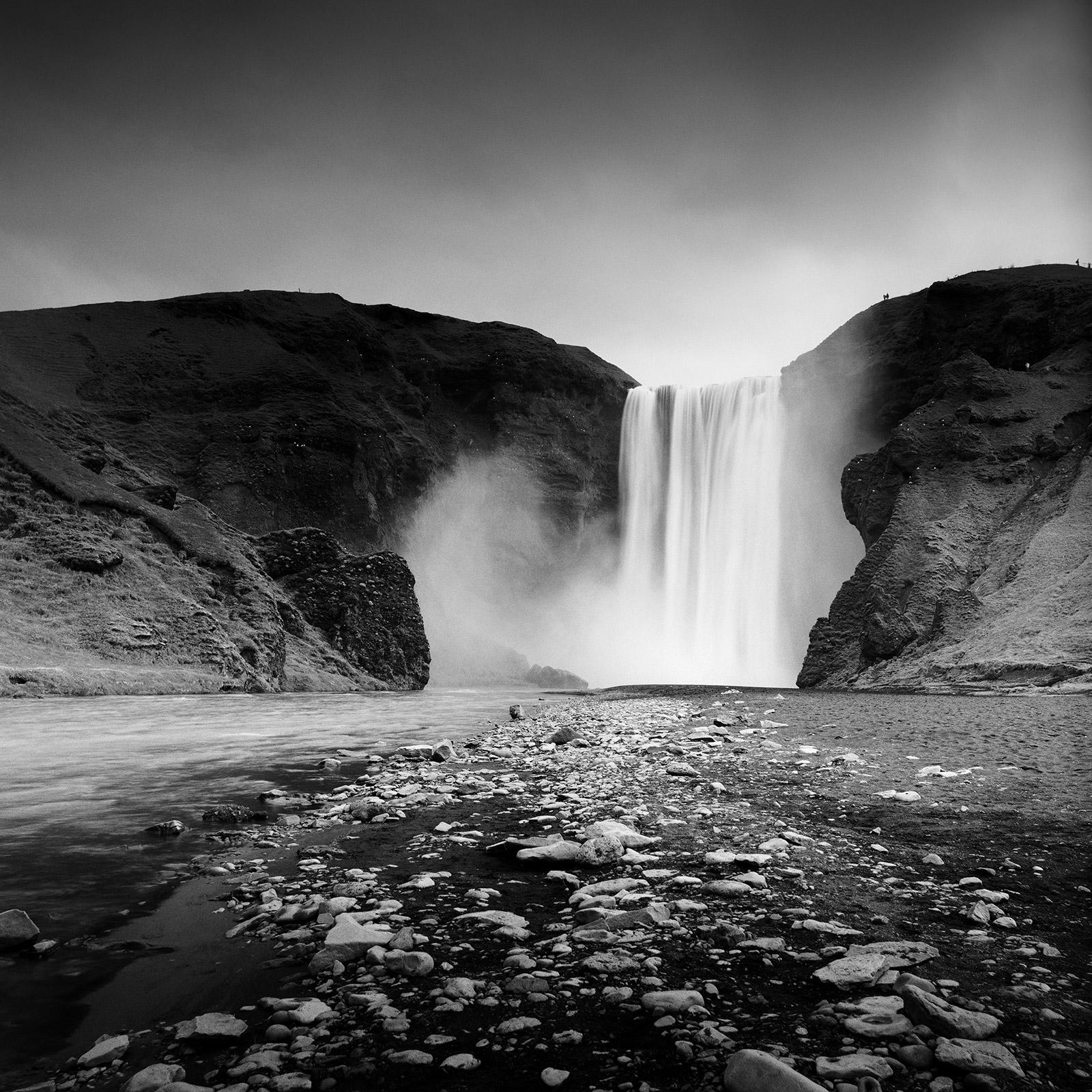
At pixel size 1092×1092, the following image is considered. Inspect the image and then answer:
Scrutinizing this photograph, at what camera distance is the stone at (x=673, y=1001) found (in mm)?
2727

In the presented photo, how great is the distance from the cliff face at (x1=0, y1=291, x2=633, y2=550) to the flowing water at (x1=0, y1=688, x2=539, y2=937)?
28.4 meters

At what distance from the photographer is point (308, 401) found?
6122 cm

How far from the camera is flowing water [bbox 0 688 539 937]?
445 centimetres

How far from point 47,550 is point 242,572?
8.62 metres

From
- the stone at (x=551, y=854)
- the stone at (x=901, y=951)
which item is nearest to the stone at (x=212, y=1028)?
the stone at (x=551, y=854)

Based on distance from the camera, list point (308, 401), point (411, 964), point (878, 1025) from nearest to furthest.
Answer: point (878, 1025) < point (411, 964) < point (308, 401)

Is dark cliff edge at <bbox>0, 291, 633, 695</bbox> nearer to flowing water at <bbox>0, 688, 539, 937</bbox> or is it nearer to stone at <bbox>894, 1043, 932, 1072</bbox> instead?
flowing water at <bbox>0, 688, 539, 937</bbox>

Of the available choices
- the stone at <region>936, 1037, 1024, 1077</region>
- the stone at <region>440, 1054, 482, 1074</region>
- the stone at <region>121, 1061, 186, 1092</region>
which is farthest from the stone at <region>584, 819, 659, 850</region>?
the stone at <region>121, 1061, 186, 1092</region>

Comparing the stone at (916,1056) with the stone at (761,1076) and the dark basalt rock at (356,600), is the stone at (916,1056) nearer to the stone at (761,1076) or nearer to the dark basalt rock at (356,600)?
the stone at (761,1076)

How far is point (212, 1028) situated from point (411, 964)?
2.65ft

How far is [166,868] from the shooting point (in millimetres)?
4703

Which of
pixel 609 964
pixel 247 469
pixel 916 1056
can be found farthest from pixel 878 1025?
pixel 247 469

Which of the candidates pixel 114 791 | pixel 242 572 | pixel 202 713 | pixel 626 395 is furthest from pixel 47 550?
pixel 626 395

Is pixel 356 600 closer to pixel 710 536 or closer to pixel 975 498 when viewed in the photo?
pixel 710 536
